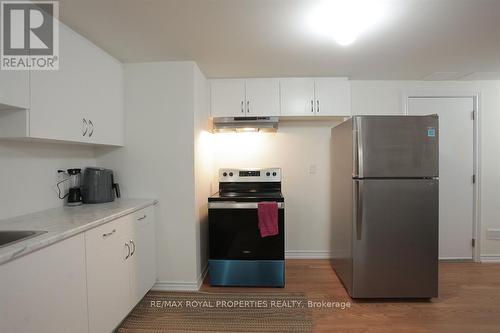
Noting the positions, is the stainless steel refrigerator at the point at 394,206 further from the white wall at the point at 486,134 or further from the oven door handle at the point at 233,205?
the white wall at the point at 486,134

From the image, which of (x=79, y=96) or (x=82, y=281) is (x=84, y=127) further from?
(x=82, y=281)

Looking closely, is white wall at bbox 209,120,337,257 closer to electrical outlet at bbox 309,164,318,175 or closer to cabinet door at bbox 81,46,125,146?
electrical outlet at bbox 309,164,318,175

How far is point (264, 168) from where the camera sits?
9.43 feet

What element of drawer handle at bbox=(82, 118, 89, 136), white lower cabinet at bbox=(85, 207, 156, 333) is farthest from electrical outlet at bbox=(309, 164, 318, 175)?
drawer handle at bbox=(82, 118, 89, 136)

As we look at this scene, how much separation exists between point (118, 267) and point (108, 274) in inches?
3.9

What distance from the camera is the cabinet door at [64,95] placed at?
4.72 ft

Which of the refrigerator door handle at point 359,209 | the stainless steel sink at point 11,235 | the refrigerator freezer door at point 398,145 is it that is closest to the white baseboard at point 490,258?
the refrigerator freezer door at point 398,145

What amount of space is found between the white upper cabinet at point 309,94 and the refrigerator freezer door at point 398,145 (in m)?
0.73

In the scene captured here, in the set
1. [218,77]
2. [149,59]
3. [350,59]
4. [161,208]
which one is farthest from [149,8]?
[350,59]

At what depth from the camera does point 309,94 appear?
8.89 feet

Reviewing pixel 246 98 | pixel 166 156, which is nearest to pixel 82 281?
pixel 166 156

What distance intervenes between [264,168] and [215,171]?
64 centimetres

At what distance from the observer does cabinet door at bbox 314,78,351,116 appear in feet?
8.89

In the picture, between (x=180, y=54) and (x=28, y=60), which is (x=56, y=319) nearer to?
(x=28, y=60)
